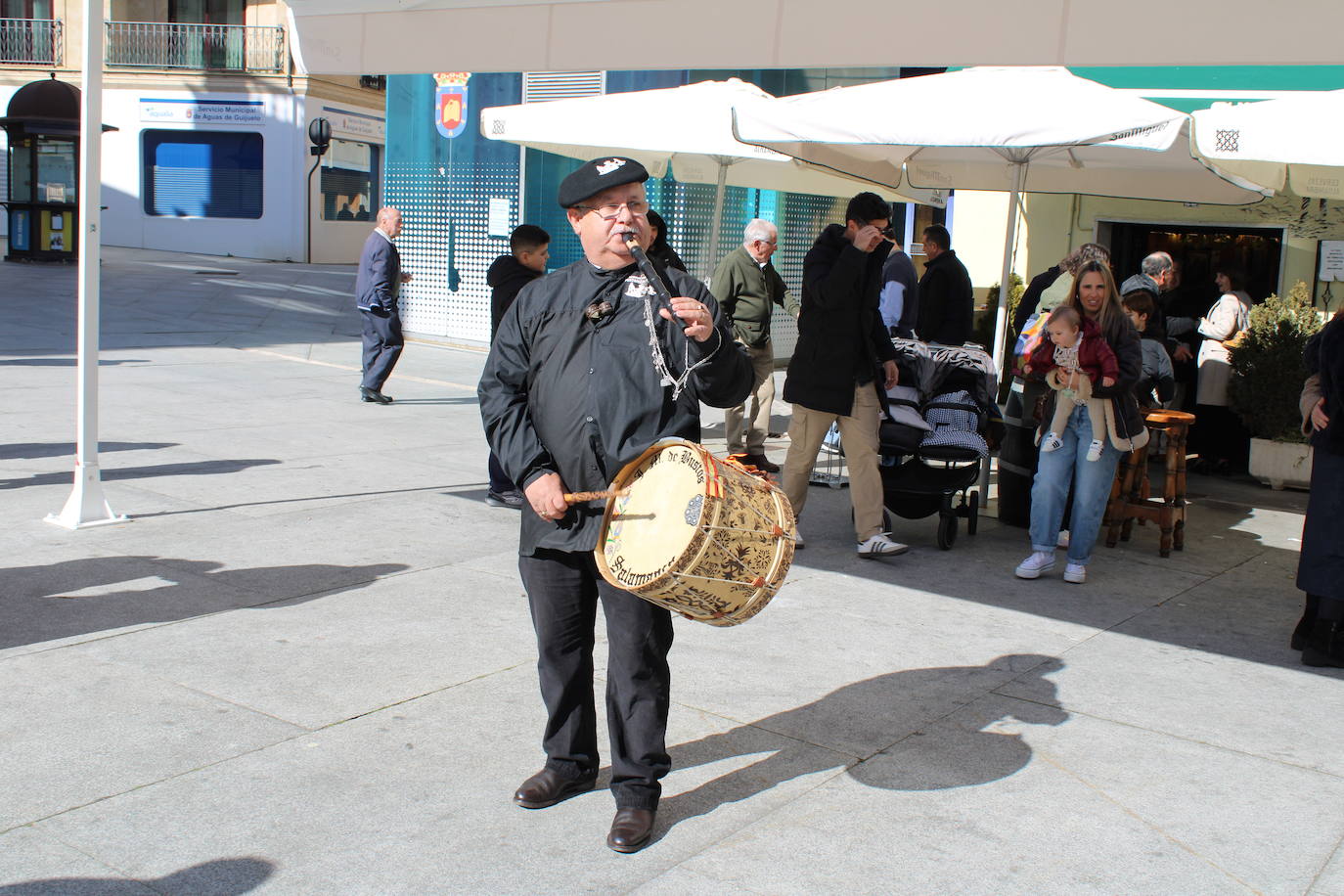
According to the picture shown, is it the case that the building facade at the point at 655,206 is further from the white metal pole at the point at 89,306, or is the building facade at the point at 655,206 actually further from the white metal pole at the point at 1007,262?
the white metal pole at the point at 89,306

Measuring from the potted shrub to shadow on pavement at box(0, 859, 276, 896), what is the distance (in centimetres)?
847

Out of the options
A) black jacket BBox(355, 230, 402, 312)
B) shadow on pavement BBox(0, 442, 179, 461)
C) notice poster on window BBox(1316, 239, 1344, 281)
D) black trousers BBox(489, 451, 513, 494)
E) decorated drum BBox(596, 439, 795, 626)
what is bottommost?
shadow on pavement BBox(0, 442, 179, 461)

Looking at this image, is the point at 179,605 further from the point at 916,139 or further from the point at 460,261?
the point at 460,261

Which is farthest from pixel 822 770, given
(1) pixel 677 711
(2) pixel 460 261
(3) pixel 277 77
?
(3) pixel 277 77

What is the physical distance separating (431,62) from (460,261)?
33.0 ft

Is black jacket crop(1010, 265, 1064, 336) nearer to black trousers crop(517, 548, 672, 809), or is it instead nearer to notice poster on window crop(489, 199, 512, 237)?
black trousers crop(517, 548, 672, 809)

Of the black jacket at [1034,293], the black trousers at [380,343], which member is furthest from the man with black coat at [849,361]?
the black trousers at [380,343]

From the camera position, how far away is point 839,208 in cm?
1734

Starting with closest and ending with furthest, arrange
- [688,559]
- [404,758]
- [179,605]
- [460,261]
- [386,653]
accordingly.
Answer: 1. [688,559]
2. [404,758]
3. [386,653]
4. [179,605]
5. [460,261]

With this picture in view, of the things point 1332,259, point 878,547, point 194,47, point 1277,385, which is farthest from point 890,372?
point 194,47

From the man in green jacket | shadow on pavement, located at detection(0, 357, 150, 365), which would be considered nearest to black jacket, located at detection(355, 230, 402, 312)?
shadow on pavement, located at detection(0, 357, 150, 365)

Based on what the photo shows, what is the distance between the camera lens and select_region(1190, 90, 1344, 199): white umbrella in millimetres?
5324

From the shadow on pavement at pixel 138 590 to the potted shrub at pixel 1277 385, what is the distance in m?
6.82

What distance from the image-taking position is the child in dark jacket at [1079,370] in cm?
633
